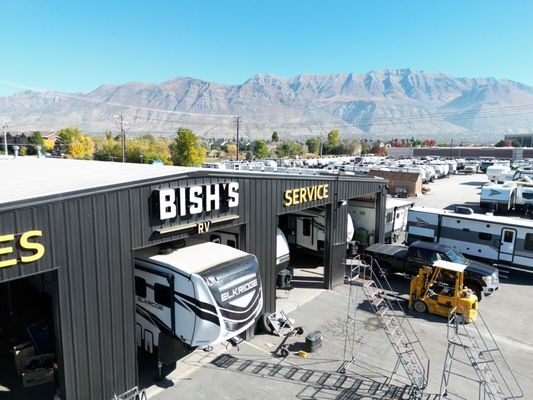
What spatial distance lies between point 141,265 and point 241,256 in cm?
278

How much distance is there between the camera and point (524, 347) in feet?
44.4

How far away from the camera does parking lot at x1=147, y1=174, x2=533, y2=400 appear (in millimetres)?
10836

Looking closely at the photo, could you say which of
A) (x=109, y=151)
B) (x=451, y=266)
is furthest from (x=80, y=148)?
(x=451, y=266)

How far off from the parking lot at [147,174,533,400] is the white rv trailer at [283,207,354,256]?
4.57 metres

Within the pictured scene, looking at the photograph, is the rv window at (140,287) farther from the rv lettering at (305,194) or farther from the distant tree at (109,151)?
the distant tree at (109,151)

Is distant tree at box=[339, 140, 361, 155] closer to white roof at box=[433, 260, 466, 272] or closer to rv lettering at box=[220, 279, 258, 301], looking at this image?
white roof at box=[433, 260, 466, 272]

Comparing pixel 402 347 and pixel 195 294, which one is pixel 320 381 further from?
pixel 195 294

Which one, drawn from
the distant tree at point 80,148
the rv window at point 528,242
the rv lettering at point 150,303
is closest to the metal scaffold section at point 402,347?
the rv lettering at point 150,303

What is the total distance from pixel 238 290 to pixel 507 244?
16.5 m

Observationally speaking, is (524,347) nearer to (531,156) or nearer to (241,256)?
(241,256)

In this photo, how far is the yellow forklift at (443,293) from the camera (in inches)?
589

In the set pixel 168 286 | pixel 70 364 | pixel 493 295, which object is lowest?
pixel 493 295

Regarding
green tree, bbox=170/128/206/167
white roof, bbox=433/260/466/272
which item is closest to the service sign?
white roof, bbox=433/260/466/272

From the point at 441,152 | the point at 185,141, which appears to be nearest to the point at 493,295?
the point at 185,141
